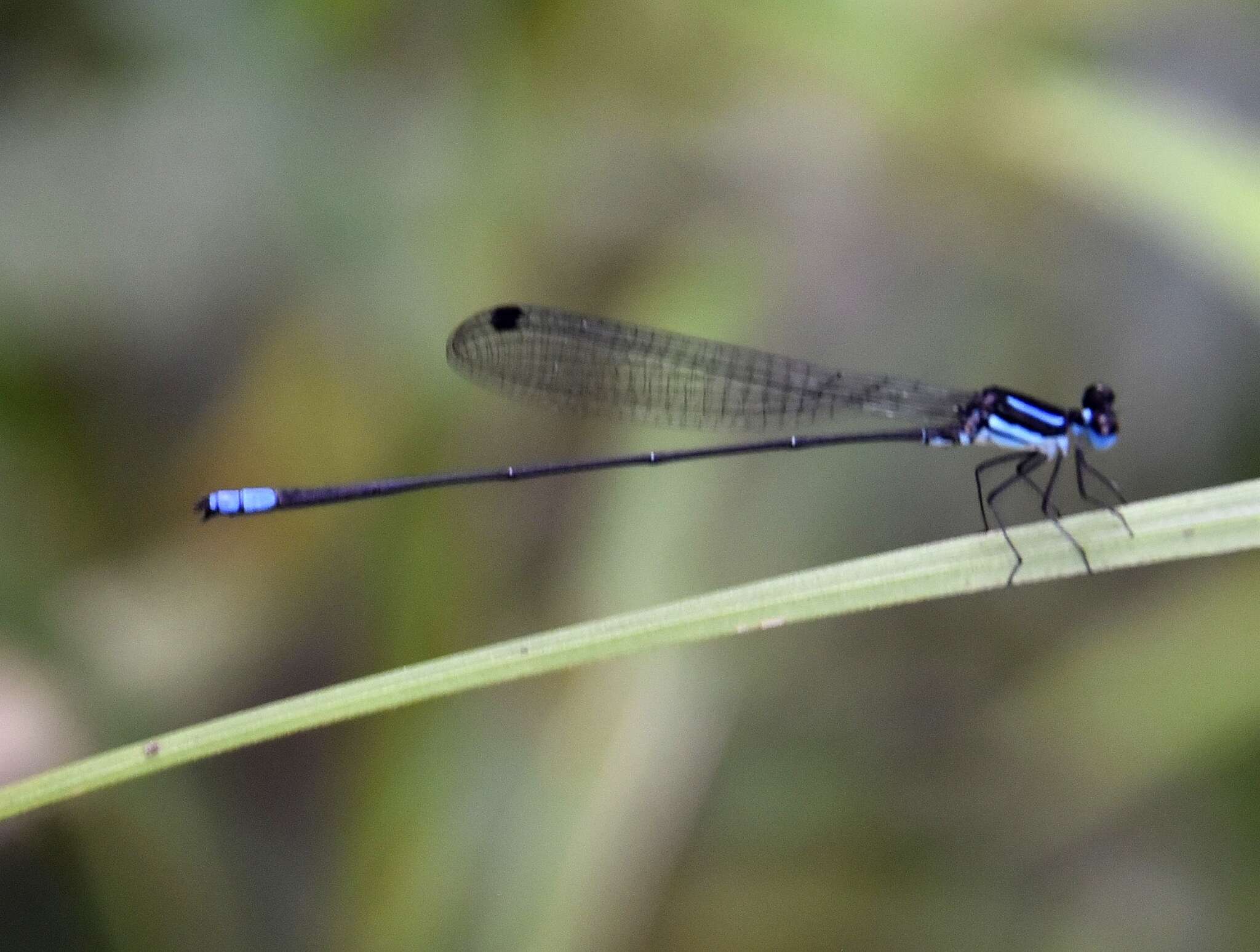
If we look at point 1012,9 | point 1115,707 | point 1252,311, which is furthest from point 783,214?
point 1115,707

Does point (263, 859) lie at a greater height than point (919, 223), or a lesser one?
lesser

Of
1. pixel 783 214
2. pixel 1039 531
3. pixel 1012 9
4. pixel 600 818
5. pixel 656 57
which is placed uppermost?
pixel 656 57

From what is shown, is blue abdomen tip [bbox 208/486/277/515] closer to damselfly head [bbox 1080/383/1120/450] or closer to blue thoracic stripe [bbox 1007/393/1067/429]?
blue thoracic stripe [bbox 1007/393/1067/429]

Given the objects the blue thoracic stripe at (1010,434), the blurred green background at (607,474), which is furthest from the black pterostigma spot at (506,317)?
the blue thoracic stripe at (1010,434)

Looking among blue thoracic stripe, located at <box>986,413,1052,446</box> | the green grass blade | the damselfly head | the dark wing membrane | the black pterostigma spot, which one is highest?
the black pterostigma spot

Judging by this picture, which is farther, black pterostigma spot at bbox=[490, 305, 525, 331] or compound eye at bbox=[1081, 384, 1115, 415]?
black pterostigma spot at bbox=[490, 305, 525, 331]

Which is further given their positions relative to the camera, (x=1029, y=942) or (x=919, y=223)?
(x=919, y=223)

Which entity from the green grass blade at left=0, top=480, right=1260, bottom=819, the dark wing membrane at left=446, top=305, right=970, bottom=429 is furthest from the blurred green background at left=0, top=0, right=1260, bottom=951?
the green grass blade at left=0, top=480, right=1260, bottom=819

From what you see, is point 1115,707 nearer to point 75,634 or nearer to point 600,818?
point 600,818
